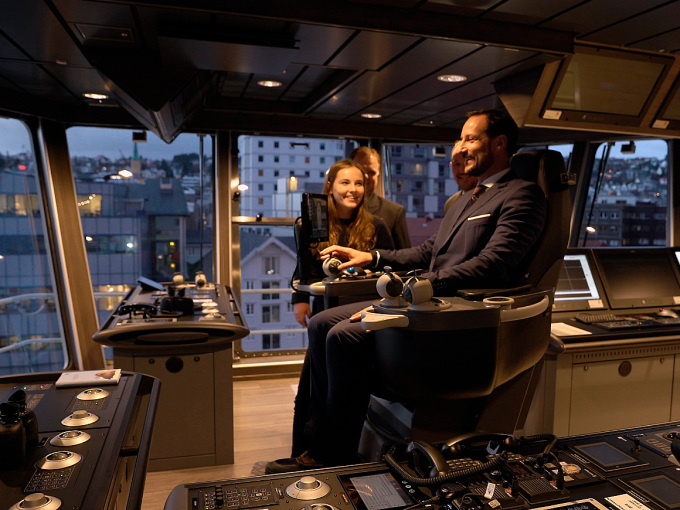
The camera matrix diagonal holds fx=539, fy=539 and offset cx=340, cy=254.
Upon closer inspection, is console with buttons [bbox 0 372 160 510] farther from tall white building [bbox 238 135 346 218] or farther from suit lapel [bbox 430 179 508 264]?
tall white building [bbox 238 135 346 218]

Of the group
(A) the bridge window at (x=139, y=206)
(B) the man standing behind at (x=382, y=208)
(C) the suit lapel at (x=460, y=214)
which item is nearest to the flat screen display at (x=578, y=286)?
(B) the man standing behind at (x=382, y=208)

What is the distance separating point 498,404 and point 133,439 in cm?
138

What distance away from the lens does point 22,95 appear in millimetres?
4633

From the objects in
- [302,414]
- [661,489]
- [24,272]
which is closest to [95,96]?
[24,272]

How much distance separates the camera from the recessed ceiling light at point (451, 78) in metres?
3.81

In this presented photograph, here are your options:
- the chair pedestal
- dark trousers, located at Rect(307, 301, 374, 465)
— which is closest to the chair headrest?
the chair pedestal

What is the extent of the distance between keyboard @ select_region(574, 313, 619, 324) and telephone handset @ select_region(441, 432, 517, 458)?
2.06m

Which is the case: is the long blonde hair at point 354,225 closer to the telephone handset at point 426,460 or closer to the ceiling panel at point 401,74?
the ceiling panel at point 401,74

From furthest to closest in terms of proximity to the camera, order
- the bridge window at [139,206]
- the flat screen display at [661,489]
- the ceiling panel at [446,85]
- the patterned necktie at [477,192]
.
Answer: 1. the bridge window at [139,206]
2. the ceiling panel at [446,85]
3. the patterned necktie at [477,192]
4. the flat screen display at [661,489]

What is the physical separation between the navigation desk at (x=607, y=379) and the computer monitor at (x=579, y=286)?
0.91 feet

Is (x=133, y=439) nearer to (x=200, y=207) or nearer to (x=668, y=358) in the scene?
(x=668, y=358)

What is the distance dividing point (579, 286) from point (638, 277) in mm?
484

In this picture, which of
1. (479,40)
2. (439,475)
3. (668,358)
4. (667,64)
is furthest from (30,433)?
(667,64)

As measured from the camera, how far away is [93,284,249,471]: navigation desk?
2912 mm
